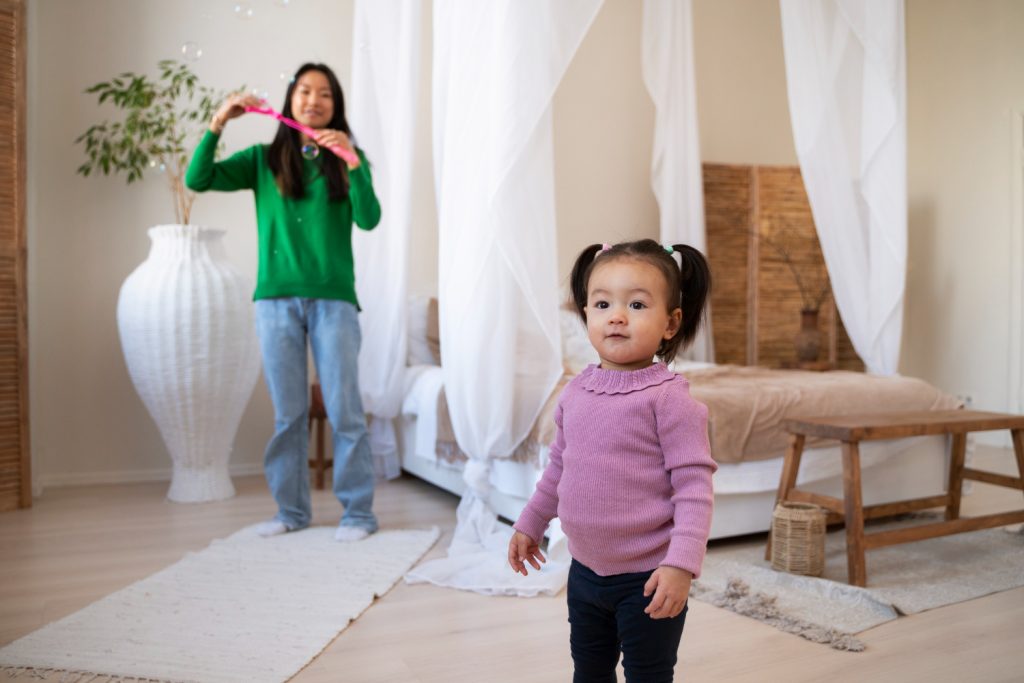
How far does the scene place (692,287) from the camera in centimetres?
122

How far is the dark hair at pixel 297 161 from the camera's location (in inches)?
106

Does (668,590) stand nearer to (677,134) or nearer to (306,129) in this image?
(306,129)

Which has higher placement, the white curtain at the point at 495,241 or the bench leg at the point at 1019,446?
the white curtain at the point at 495,241

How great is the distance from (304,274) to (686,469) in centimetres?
186

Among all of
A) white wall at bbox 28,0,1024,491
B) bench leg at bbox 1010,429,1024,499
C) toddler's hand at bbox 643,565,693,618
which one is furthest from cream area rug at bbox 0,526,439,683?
bench leg at bbox 1010,429,1024,499

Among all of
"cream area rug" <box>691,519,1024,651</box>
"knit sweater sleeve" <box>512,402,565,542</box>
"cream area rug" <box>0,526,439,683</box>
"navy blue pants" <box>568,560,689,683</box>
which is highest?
"knit sweater sleeve" <box>512,402,565,542</box>

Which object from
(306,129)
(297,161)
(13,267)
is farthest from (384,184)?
(13,267)

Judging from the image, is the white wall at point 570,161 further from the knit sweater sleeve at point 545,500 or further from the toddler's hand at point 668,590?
the toddler's hand at point 668,590

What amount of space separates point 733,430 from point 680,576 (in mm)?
1602

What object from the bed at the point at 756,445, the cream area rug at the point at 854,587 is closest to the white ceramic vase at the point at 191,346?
the bed at the point at 756,445

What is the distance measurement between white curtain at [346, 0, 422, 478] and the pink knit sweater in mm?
2335

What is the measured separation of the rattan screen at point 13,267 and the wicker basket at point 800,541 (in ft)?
8.74

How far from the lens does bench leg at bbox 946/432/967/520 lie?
2.83m

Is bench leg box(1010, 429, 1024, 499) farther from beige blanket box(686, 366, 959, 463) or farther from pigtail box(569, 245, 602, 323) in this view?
pigtail box(569, 245, 602, 323)
